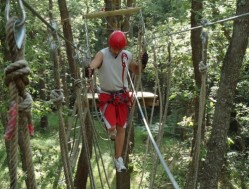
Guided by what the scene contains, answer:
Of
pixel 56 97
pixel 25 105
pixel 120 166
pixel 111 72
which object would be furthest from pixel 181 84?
pixel 25 105

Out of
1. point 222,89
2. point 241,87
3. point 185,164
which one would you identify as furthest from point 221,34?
point 222,89

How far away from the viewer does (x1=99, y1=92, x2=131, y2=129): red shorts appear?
8.82ft

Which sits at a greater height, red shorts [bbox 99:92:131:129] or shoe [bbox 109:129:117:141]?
red shorts [bbox 99:92:131:129]

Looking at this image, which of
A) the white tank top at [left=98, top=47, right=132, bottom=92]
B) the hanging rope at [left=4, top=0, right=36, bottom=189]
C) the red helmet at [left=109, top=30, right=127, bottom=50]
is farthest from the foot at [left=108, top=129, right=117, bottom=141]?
the hanging rope at [left=4, top=0, right=36, bottom=189]

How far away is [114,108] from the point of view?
8.93 ft

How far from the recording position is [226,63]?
3.54m

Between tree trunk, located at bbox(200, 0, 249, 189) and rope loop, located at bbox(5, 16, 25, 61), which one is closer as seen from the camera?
rope loop, located at bbox(5, 16, 25, 61)

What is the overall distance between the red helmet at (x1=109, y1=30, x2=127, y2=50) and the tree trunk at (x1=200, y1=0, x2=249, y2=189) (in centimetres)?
124

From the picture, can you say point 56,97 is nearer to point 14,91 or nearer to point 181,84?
point 14,91

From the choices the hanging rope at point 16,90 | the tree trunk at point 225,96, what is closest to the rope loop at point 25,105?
the hanging rope at point 16,90

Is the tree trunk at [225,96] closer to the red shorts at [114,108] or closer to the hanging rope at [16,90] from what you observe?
the red shorts at [114,108]

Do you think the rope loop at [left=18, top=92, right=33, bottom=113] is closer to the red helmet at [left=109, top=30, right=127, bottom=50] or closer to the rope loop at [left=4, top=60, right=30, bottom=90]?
the rope loop at [left=4, top=60, right=30, bottom=90]

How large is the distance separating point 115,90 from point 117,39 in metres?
0.35

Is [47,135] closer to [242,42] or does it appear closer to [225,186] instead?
[225,186]
